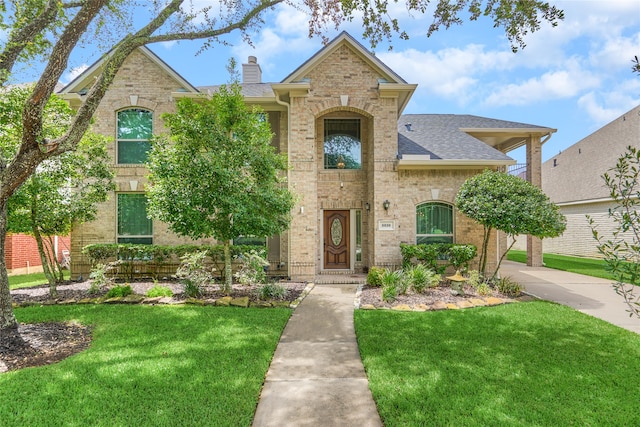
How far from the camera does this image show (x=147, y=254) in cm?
1052

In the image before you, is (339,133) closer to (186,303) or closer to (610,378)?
(186,303)

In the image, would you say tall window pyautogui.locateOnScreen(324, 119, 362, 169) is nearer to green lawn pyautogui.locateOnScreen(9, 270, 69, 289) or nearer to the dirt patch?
the dirt patch

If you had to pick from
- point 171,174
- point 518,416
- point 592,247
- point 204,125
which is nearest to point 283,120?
point 204,125

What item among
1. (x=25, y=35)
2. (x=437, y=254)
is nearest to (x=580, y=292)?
(x=437, y=254)

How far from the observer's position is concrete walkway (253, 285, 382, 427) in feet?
11.1

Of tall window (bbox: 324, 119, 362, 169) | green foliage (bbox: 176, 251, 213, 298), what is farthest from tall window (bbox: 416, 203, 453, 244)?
green foliage (bbox: 176, 251, 213, 298)

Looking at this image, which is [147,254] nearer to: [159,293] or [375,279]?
[159,293]

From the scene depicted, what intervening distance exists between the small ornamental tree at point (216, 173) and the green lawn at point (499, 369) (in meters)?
3.51

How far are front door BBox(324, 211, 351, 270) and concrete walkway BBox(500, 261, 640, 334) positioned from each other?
18.5ft

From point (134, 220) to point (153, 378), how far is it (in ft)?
28.1

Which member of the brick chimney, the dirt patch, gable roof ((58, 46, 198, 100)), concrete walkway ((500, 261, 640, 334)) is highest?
the brick chimney

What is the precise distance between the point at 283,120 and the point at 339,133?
6.68ft

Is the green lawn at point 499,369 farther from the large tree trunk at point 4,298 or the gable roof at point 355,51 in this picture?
the gable roof at point 355,51

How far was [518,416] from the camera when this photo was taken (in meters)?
3.31
